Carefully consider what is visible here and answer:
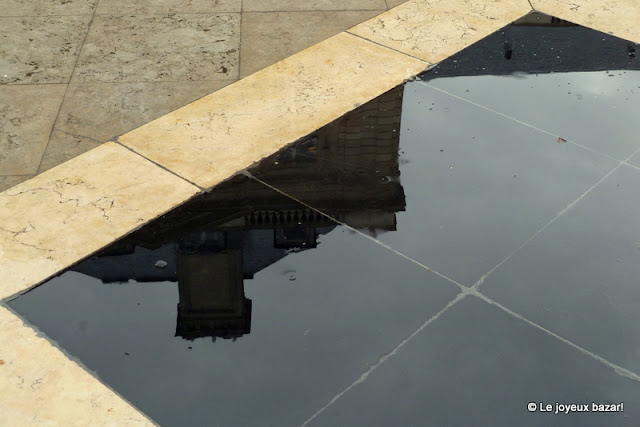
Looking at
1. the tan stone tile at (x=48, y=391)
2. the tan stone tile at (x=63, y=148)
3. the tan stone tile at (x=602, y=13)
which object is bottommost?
the tan stone tile at (x=48, y=391)

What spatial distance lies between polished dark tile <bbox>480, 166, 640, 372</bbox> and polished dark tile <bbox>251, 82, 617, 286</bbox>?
0.14 meters

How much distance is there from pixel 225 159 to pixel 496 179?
77.3 inches

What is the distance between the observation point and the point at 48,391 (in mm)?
3945

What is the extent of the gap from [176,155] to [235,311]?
66.0 inches

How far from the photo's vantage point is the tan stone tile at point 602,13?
725cm

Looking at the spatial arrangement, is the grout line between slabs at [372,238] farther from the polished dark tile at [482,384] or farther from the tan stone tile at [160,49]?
the tan stone tile at [160,49]

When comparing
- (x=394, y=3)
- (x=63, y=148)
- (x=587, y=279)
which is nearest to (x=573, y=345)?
(x=587, y=279)

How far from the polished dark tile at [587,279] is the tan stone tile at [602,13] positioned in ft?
8.79

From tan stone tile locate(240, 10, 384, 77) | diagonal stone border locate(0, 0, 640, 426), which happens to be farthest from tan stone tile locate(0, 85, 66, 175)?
tan stone tile locate(240, 10, 384, 77)

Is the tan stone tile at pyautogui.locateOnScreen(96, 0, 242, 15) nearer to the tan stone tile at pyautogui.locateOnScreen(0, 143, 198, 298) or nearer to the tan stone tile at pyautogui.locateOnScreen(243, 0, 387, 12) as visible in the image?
the tan stone tile at pyautogui.locateOnScreen(243, 0, 387, 12)

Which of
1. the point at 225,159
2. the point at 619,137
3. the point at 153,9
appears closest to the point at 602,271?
the point at 619,137

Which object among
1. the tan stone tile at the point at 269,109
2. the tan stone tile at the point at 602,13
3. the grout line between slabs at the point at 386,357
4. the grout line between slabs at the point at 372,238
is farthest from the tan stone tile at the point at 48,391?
the tan stone tile at the point at 602,13

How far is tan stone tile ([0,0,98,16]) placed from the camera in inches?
303

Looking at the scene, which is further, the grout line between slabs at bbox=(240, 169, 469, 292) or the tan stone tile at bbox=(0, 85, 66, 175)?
the tan stone tile at bbox=(0, 85, 66, 175)
